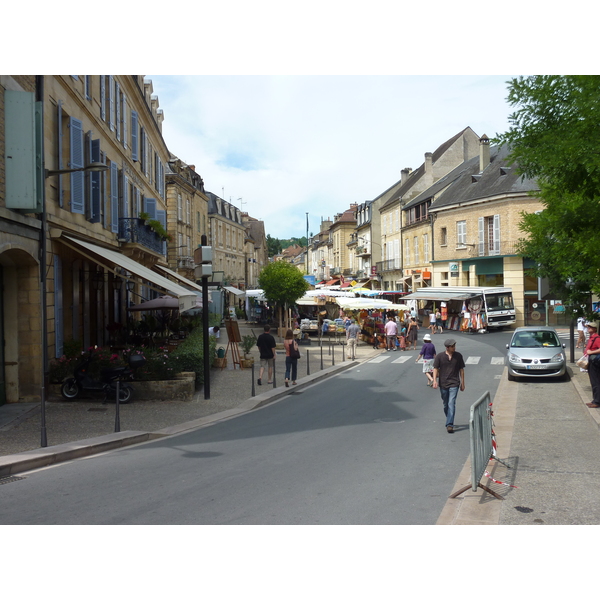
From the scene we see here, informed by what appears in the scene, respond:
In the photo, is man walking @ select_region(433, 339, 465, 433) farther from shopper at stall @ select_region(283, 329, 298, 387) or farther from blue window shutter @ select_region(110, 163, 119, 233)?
blue window shutter @ select_region(110, 163, 119, 233)

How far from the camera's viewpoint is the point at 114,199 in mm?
18000

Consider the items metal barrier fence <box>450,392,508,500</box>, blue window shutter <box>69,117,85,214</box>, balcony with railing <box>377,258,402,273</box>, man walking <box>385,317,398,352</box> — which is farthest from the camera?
balcony with railing <box>377,258,402,273</box>

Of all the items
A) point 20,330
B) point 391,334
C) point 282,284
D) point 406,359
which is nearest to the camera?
point 20,330

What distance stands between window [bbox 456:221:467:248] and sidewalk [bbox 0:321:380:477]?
2825 centimetres

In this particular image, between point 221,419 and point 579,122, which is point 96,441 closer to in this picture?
point 221,419

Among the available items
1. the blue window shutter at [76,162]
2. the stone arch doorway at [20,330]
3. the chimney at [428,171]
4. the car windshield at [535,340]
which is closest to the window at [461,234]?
the chimney at [428,171]

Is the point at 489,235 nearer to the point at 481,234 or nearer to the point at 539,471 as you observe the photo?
the point at 481,234

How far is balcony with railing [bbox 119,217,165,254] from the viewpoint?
63.0 ft

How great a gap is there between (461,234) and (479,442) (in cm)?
3719

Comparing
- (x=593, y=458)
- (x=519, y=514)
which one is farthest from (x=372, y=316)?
(x=519, y=514)

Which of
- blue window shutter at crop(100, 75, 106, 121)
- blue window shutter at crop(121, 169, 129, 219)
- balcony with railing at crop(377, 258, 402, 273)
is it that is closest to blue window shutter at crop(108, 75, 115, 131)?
blue window shutter at crop(100, 75, 106, 121)

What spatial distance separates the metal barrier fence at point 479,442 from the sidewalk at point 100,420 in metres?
5.44

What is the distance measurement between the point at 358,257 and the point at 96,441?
204 ft

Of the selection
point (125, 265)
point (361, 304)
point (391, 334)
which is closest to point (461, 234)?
point (361, 304)
